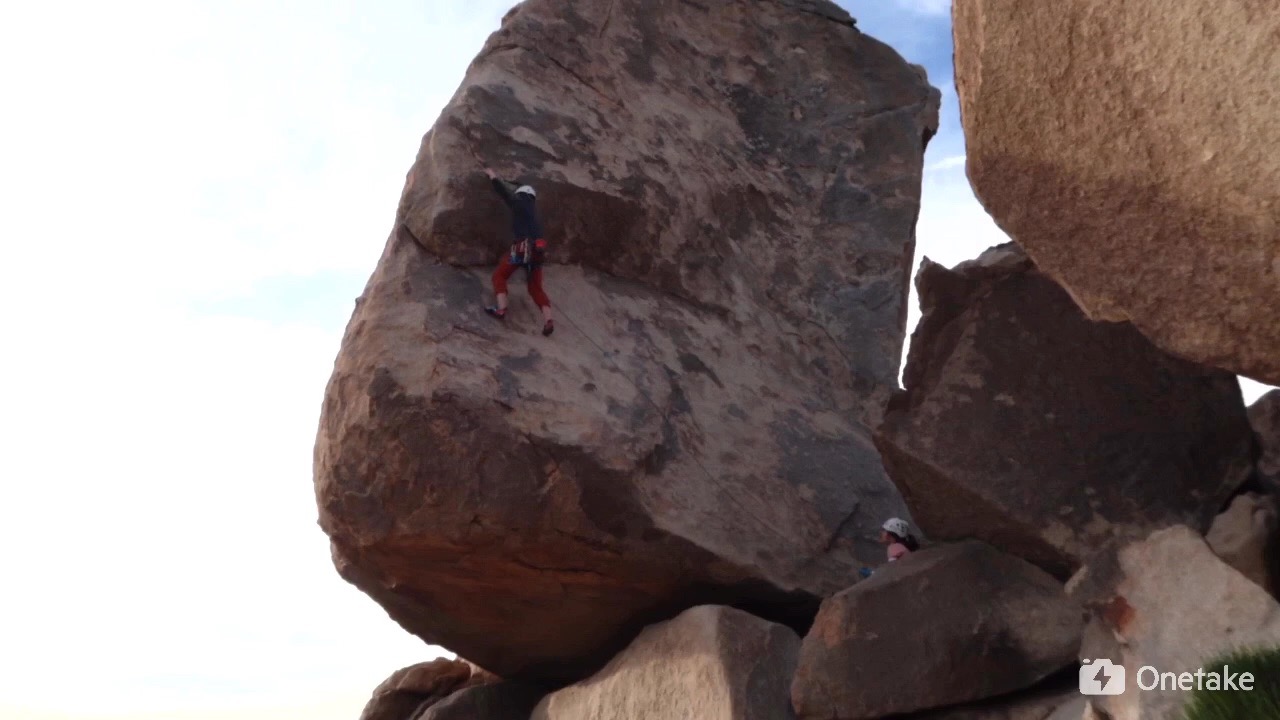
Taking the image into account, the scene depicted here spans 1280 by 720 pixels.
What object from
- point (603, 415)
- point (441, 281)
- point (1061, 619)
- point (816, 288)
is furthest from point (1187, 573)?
point (816, 288)

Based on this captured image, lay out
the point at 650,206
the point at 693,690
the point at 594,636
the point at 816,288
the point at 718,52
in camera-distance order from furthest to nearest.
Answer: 1. the point at 718,52
2. the point at 816,288
3. the point at 650,206
4. the point at 594,636
5. the point at 693,690

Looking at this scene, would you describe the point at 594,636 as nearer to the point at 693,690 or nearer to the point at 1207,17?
the point at 693,690

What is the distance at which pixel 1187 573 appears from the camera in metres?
4.50

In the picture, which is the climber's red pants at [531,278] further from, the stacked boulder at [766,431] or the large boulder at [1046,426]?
the large boulder at [1046,426]

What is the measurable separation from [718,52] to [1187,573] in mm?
5658

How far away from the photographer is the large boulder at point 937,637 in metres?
5.26

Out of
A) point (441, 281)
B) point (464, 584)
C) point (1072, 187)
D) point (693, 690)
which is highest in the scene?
point (441, 281)

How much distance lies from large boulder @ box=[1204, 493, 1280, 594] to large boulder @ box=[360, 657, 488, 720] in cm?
455

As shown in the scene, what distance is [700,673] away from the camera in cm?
584

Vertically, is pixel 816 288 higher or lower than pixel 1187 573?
higher

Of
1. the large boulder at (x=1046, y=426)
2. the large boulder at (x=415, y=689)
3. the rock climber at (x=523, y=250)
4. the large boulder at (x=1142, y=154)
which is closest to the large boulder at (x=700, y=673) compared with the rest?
the large boulder at (x=1046, y=426)

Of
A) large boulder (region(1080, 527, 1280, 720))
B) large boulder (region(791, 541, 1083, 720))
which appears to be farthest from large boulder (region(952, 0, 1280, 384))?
large boulder (region(791, 541, 1083, 720))

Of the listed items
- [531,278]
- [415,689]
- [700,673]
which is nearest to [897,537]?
[700,673]

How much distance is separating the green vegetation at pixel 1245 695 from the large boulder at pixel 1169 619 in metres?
0.11
